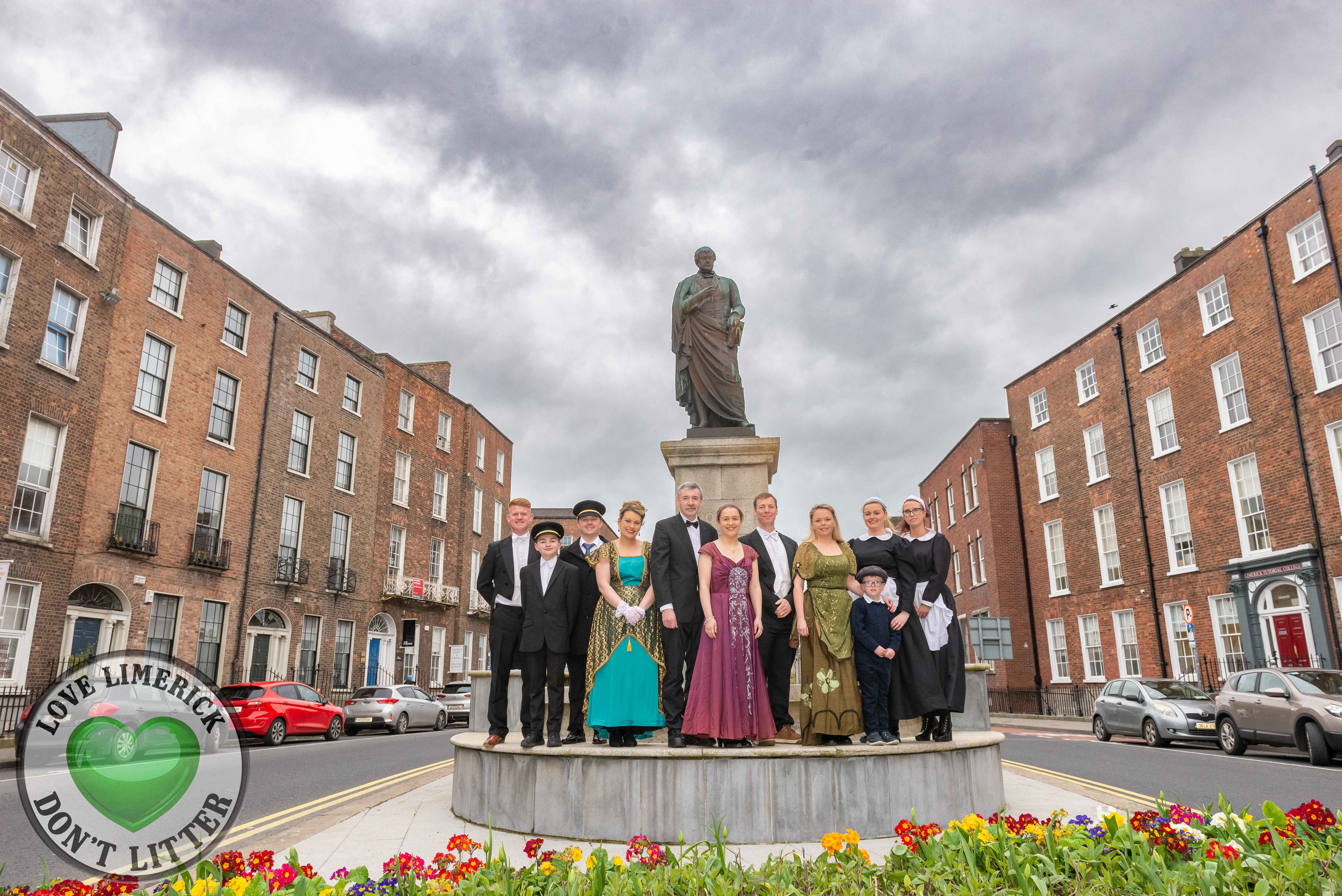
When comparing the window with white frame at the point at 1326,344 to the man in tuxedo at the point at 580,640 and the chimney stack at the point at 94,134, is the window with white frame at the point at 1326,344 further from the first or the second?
the chimney stack at the point at 94,134

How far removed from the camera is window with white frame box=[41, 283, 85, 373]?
18.0 metres

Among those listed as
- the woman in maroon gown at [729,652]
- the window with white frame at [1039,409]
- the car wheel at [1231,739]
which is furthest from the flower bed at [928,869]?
the window with white frame at [1039,409]

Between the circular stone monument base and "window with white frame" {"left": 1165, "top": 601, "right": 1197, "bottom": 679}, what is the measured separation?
69.9 ft

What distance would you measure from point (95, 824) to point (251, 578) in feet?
64.8

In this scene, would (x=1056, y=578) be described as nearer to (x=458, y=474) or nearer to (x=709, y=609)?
(x=458, y=474)

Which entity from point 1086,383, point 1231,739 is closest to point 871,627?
point 1231,739

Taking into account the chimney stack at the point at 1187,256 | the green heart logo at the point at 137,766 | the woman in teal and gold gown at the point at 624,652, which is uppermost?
the chimney stack at the point at 1187,256

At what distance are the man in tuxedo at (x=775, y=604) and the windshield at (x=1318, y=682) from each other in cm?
1103

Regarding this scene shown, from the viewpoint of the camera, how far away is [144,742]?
4168 millimetres

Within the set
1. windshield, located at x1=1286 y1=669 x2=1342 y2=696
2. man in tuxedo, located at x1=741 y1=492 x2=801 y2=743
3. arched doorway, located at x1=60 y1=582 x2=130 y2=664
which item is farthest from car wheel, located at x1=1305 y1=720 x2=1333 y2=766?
arched doorway, located at x1=60 y1=582 x2=130 y2=664

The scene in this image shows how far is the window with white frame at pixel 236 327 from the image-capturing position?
2379 centimetres

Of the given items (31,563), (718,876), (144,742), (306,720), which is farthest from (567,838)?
(31,563)

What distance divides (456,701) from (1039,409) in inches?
928

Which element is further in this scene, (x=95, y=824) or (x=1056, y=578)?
(x=1056, y=578)
